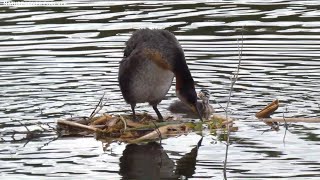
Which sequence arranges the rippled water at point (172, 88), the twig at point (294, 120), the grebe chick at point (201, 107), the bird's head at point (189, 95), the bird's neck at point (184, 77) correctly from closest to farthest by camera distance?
the rippled water at point (172, 88), the bird's neck at point (184, 77), the bird's head at point (189, 95), the twig at point (294, 120), the grebe chick at point (201, 107)

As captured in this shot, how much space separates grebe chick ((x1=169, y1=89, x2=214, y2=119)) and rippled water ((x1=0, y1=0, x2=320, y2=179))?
0.76 feet

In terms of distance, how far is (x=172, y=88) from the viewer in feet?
54.7

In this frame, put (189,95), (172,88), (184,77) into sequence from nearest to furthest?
(184,77) → (189,95) → (172,88)

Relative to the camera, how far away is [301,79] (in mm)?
15969

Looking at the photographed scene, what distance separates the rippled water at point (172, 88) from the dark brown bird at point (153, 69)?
2.40ft

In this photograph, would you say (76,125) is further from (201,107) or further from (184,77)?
(201,107)

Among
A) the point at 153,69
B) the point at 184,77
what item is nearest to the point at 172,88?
the point at 153,69

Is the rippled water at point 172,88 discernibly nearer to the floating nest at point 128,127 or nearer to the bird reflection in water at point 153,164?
the bird reflection in water at point 153,164

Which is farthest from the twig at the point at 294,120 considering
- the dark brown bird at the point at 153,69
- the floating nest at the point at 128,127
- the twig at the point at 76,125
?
the twig at the point at 76,125

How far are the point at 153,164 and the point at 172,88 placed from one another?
505cm

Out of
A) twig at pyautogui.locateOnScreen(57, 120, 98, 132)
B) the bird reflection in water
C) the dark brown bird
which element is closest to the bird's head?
the dark brown bird

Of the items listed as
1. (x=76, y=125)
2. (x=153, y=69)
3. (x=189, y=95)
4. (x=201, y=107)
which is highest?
(x=153, y=69)

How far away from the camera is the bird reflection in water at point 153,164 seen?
1120cm

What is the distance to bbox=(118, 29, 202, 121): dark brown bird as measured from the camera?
13.1 m
